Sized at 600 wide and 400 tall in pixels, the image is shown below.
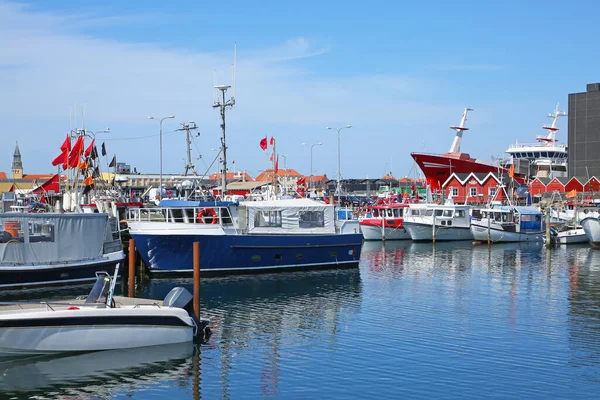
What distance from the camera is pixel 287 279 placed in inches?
1496

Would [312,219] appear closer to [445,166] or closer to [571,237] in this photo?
[571,237]

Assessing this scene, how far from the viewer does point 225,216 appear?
125ft

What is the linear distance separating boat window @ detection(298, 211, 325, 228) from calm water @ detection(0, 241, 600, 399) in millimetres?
3739

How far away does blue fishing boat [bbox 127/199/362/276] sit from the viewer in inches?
1462

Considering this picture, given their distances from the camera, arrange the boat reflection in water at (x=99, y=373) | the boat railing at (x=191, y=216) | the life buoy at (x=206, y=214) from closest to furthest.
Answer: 1. the boat reflection in water at (x=99, y=373)
2. the boat railing at (x=191, y=216)
3. the life buoy at (x=206, y=214)

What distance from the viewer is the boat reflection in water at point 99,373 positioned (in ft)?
61.5

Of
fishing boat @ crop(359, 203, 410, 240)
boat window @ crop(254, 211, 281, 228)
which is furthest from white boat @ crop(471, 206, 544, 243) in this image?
boat window @ crop(254, 211, 281, 228)

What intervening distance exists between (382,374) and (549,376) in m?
4.56

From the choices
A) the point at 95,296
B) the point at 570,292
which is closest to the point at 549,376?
the point at 95,296

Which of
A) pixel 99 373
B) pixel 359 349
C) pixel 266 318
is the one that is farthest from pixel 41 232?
pixel 359 349

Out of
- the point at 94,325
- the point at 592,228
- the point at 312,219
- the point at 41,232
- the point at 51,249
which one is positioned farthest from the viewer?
the point at 592,228

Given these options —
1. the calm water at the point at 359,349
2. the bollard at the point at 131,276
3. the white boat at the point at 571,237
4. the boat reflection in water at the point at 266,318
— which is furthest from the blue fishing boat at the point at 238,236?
the white boat at the point at 571,237

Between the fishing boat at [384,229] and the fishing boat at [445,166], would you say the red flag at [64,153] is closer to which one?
the fishing boat at [384,229]

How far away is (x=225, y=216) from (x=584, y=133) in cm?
8253
